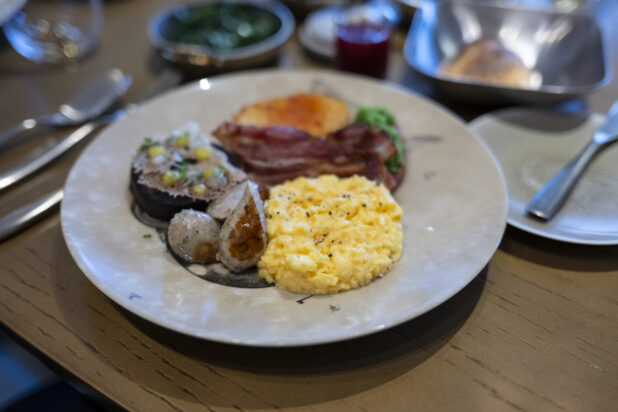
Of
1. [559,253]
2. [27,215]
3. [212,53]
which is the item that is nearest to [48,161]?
[27,215]

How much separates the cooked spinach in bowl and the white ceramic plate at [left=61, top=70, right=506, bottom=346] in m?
0.71

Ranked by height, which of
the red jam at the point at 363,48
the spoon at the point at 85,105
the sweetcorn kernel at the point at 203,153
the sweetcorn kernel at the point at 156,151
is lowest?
the spoon at the point at 85,105

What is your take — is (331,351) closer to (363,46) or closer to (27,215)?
(27,215)

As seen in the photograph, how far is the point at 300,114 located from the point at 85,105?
3.92 feet

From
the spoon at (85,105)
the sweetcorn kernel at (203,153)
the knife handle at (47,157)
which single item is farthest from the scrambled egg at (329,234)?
the spoon at (85,105)

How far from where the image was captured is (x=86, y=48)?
3270 mm

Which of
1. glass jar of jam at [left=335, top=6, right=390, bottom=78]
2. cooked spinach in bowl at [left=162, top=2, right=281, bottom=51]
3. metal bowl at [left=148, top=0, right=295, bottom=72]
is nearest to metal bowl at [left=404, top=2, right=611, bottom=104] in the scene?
glass jar of jam at [left=335, top=6, right=390, bottom=78]

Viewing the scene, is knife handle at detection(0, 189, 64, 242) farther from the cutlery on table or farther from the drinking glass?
the drinking glass

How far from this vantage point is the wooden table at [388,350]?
1487 mm

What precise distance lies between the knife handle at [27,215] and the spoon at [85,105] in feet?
1.95

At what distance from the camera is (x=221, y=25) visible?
A: 3.35m

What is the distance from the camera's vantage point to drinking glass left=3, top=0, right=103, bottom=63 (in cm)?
309

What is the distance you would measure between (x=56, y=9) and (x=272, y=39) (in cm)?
139

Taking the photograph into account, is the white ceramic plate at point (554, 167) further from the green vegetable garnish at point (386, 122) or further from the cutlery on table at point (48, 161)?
the cutlery on table at point (48, 161)
